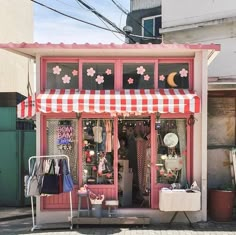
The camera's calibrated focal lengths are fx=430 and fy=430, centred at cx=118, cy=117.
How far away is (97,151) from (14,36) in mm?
9963

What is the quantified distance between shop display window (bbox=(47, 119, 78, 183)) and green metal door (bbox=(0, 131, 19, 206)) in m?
2.35

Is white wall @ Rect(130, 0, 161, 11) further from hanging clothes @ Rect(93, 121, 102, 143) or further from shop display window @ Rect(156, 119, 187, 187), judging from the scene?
hanging clothes @ Rect(93, 121, 102, 143)

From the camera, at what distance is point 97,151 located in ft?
32.8

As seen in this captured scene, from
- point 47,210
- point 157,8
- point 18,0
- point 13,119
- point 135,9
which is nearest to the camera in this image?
point 47,210

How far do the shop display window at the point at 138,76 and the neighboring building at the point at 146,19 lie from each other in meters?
8.73

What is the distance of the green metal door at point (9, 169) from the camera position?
11945 mm

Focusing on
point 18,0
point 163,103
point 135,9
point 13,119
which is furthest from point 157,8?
point 163,103

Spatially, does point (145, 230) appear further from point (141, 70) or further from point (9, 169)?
point (9, 169)

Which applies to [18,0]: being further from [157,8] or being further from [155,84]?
[155,84]

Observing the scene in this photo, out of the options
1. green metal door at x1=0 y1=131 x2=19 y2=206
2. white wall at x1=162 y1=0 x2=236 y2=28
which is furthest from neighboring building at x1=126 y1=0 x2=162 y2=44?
green metal door at x1=0 y1=131 x2=19 y2=206

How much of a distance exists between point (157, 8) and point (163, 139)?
39.1 feet

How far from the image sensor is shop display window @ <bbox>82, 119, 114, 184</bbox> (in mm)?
9945

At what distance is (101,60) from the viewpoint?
391 inches

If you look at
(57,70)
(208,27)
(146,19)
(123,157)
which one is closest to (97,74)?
(57,70)
